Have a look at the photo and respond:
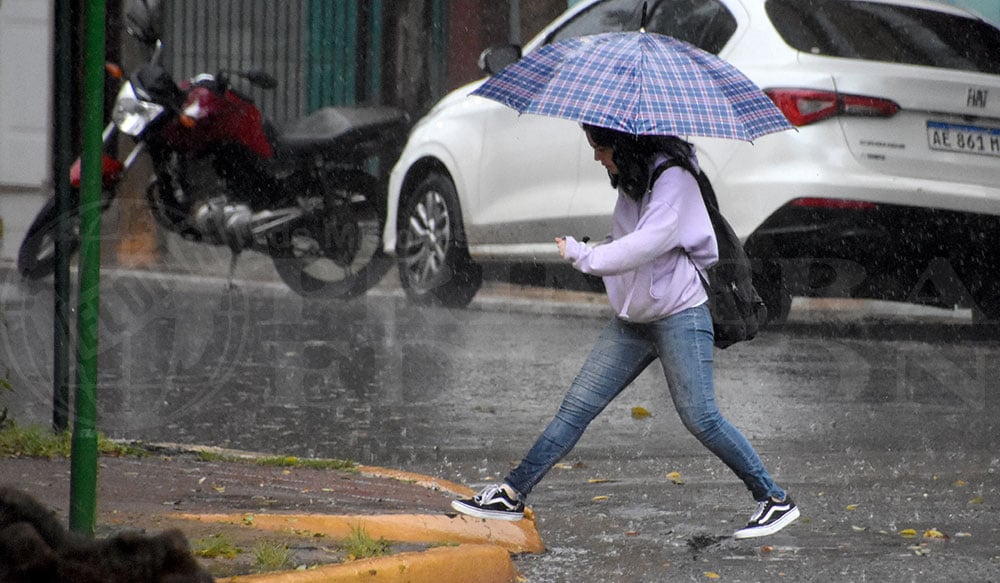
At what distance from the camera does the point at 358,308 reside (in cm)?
1134

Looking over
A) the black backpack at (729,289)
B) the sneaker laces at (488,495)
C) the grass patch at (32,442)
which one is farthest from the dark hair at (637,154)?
the grass patch at (32,442)

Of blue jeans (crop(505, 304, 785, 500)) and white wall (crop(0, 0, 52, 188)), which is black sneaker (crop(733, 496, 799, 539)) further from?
white wall (crop(0, 0, 52, 188))

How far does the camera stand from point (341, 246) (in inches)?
447

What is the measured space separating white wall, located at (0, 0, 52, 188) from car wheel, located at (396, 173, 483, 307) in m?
Answer: 7.45

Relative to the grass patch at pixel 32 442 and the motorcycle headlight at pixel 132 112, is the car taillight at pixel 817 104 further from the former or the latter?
the motorcycle headlight at pixel 132 112

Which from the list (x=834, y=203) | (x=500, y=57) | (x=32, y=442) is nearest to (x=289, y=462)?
(x=32, y=442)

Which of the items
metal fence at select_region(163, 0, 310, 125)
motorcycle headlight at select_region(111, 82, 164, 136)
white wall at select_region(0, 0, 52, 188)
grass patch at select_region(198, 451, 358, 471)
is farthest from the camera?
white wall at select_region(0, 0, 52, 188)

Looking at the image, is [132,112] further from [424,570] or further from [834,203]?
[424,570]

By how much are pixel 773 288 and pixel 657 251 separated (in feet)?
15.0

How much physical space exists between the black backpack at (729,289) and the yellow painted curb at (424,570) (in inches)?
44.7

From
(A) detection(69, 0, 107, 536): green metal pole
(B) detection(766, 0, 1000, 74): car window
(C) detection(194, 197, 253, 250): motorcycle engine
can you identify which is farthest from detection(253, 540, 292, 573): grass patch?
(C) detection(194, 197, 253, 250): motorcycle engine

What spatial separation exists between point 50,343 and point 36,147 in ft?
27.9

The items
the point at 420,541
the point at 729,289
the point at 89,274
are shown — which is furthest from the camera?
the point at 729,289

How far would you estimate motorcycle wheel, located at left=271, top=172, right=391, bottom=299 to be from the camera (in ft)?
37.2
